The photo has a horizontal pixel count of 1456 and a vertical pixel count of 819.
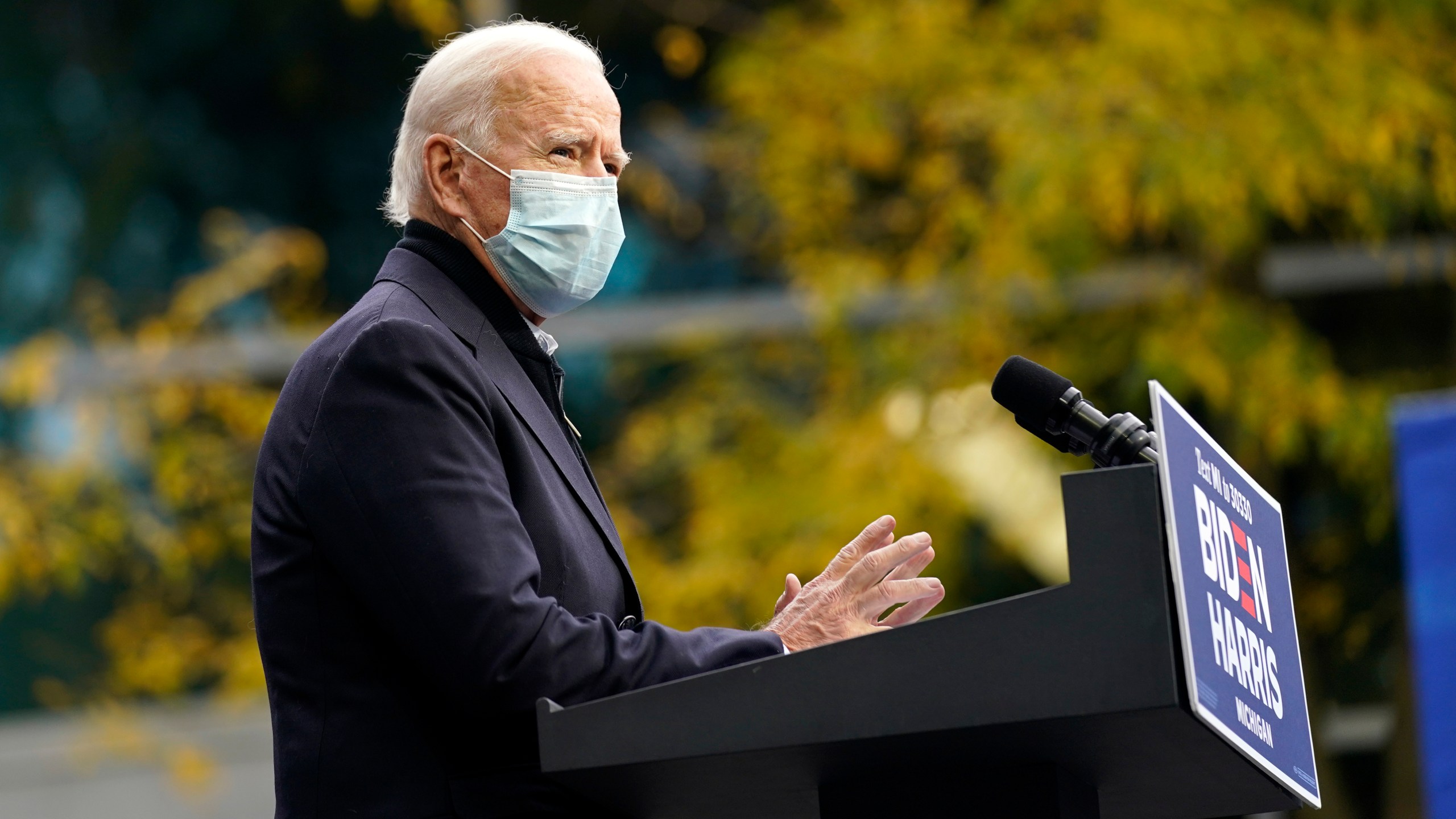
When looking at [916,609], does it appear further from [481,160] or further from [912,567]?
[481,160]

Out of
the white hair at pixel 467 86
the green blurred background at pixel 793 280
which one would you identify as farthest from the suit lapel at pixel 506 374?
the green blurred background at pixel 793 280

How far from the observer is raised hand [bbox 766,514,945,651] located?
188 centimetres

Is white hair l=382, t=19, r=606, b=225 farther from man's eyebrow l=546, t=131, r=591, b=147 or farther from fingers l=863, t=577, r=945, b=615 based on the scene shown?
fingers l=863, t=577, r=945, b=615

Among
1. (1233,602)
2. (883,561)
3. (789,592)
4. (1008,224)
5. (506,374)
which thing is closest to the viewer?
(1233,602)

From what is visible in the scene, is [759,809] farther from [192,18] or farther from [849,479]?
[192,18]

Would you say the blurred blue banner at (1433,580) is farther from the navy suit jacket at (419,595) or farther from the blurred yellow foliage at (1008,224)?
the navy suit jacket at (419,595)

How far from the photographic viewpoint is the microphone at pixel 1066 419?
1899 millimetres

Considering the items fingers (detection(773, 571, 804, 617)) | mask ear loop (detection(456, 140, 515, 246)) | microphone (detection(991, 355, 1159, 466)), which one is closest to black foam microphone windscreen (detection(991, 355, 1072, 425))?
microphone (detection(991, 355, 1159, 466))

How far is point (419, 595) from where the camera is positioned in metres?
1.77

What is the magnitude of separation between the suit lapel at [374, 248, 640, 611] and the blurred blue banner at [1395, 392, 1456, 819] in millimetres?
3211

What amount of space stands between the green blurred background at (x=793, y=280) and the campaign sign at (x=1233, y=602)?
3963 millimetres

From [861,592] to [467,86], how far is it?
3.11 ft

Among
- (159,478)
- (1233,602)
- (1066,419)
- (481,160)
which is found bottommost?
(1233,602)

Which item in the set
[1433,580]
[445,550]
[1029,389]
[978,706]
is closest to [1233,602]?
[978,706]
